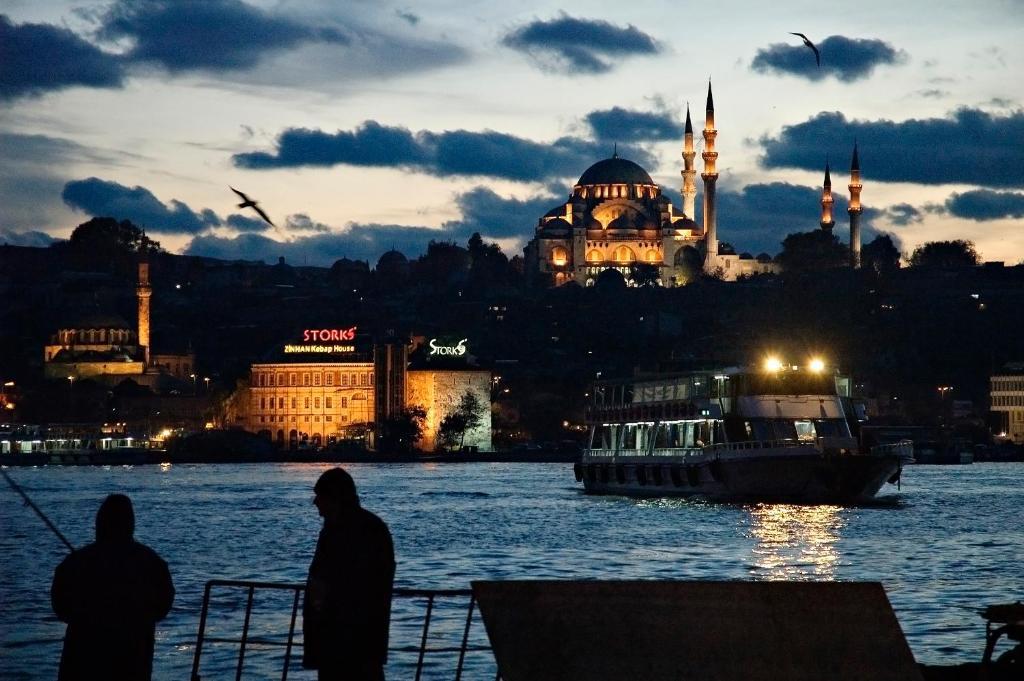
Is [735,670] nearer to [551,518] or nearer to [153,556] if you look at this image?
[153,556]

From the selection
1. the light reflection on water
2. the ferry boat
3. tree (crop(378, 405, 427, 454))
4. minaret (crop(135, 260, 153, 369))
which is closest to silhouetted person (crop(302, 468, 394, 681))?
the light reflection on water

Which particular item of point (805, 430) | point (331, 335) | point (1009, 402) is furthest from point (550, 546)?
point (1009, 402)

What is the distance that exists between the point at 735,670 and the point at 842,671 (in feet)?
1.70

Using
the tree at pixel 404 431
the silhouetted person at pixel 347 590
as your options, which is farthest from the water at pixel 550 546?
the tree at pixel 404 431

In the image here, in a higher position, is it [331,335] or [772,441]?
[331,335]

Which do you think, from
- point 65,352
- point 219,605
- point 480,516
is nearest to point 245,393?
point 65,352

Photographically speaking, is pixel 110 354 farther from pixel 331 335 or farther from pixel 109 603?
pixel 109 603

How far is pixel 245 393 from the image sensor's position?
16350 cm

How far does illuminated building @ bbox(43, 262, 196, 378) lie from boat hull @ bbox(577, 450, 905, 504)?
126 m

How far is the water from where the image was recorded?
1032 inches

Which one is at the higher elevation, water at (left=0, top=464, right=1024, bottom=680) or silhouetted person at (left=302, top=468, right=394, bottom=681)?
silhouetted person at (left=302, top=468, right=394, bottom=681)

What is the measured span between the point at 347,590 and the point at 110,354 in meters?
181

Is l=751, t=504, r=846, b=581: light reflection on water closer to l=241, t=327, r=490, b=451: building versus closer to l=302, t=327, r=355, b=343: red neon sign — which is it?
l=241, t=327, r=490, b=451: building

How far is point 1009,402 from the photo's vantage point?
164 m
